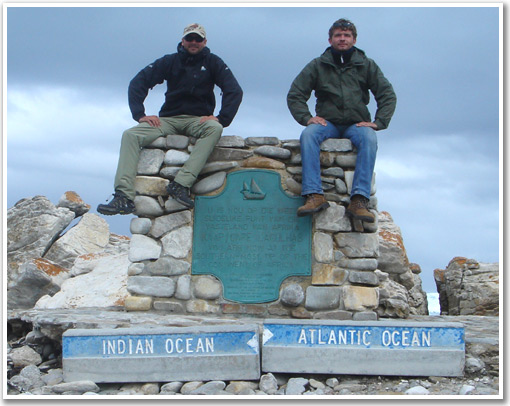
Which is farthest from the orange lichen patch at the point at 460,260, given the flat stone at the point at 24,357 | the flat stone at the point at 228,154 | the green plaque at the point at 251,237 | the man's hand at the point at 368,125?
the flat stone at the point at 24,357

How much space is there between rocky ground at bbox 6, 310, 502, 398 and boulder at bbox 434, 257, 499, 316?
370cm

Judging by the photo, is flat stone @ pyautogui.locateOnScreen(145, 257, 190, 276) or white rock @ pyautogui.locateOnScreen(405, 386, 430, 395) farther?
flat stone @ pyautogui.locateOnScreen(145, 257, 190, 276)

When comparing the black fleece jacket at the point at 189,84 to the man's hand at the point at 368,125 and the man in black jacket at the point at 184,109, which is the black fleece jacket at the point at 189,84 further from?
the man's hand at the point at 368,125

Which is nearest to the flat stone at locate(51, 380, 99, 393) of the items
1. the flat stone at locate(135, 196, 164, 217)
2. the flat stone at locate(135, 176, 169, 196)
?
the flat stone at locate(135, 196, 164, 217)

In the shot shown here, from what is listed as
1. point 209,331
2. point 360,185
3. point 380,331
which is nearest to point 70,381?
point 209,331

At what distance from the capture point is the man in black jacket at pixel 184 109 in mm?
7188

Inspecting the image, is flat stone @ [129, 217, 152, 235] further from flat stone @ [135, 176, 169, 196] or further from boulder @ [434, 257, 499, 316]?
boulder @ [434, 257, 499, 316]

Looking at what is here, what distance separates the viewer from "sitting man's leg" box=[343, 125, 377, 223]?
276 inches

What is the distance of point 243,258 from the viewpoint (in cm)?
724

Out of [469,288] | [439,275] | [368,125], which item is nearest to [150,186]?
[368,125]

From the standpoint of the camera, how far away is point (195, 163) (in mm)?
7168

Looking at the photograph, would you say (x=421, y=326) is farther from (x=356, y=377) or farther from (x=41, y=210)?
(x=41, y=210)

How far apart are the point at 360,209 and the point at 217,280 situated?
63.0 inches

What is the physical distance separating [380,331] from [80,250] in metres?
6.31
